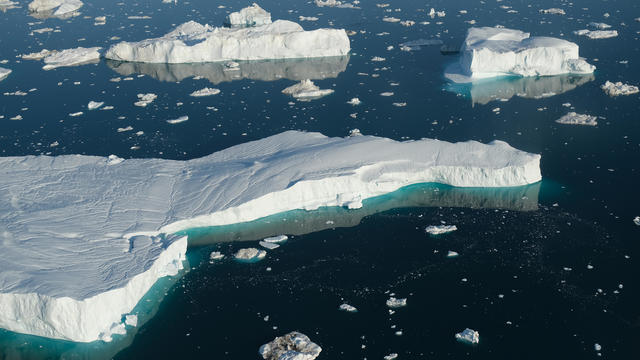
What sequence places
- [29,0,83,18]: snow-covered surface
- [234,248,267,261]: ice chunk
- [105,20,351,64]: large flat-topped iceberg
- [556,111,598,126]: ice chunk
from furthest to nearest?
1. [29,0,83,18]: snow-covered surface
2. [105,20,351,64]: large flat-topped iceberg
3. [556,111,598,126]: ice chunk
4. [234,248,267,261]: ice chunk

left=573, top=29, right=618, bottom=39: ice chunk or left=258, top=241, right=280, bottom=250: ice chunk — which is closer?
left=258, top=241, right=280, bottom=250: ice chunk

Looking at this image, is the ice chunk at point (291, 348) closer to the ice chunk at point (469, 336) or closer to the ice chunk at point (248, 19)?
the ice chunk at point (469, 336)

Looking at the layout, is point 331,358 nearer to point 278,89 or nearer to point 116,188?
point 116,188

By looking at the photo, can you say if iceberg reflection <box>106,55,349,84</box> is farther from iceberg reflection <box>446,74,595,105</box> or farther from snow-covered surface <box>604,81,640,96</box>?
snow-covered surface <box>604,81,640,96</box>

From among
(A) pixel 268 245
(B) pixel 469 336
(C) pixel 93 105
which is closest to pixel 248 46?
(C) pixel 93 105

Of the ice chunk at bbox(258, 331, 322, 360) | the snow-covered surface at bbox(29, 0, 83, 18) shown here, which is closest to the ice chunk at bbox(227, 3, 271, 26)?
the snow-covered surface at bbox(29, 0, 83, 18)
